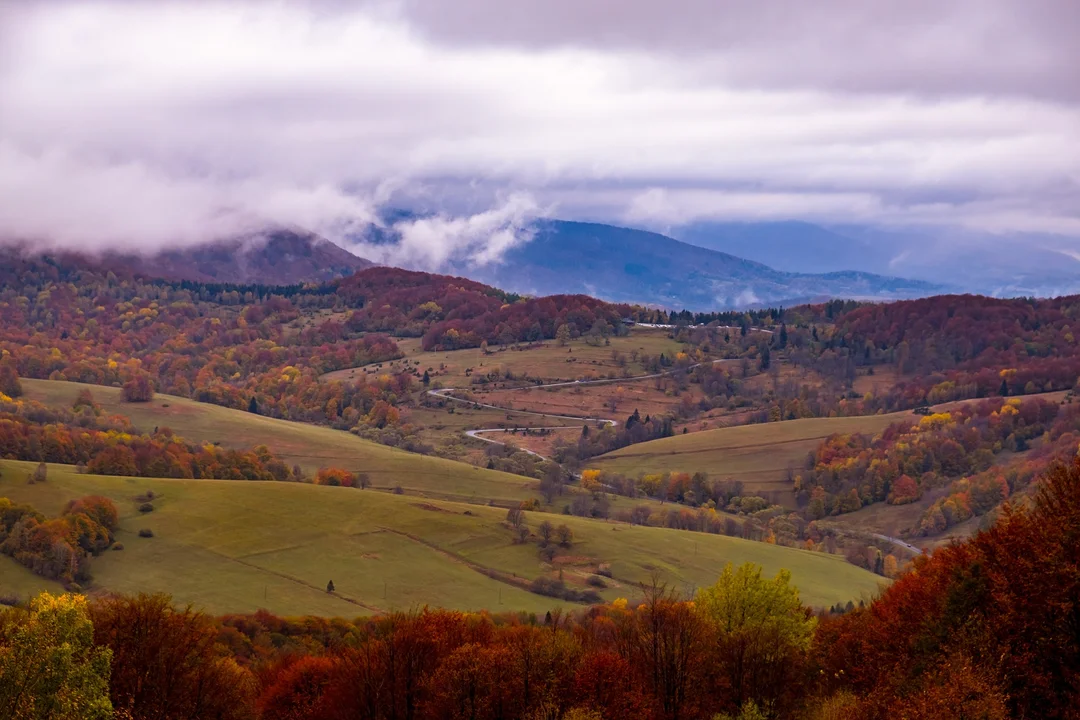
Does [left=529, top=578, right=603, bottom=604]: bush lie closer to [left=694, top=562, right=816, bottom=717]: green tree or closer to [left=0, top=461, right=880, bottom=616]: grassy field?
[left=0, top=461, right=880, bottom=616]: grassy field

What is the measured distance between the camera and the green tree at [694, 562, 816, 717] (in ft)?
202

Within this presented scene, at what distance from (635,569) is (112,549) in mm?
75630

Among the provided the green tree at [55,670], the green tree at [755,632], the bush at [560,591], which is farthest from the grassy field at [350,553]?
the green tree at [55,670]

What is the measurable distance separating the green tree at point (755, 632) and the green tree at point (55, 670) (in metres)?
33.8

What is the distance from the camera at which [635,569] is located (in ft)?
519

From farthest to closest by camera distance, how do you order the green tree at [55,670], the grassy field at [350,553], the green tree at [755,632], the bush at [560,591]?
1. the bush at [560,591]
2. the grassy field at [350,553]
3. the green tree at [755,632]
4. the green tree at [55,670]

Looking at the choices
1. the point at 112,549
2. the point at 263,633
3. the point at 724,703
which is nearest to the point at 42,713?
the point at 724,703

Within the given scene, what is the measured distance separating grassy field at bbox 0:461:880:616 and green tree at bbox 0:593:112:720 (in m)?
75.2

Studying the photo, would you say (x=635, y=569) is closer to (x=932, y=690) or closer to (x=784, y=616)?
(x=784, y=616)

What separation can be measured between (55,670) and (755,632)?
126 feet

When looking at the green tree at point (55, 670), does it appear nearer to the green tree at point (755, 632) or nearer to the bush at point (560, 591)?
the green tree at point (755, 632)

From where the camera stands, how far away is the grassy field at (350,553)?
13875 centimetres

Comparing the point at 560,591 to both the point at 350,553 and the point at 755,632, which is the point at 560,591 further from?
the point at 755,632

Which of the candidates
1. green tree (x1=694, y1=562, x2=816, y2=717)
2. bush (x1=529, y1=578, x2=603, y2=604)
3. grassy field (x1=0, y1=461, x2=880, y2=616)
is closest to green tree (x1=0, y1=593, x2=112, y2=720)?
green tree (x1=694, y1=562, x2=816, y2=717)
